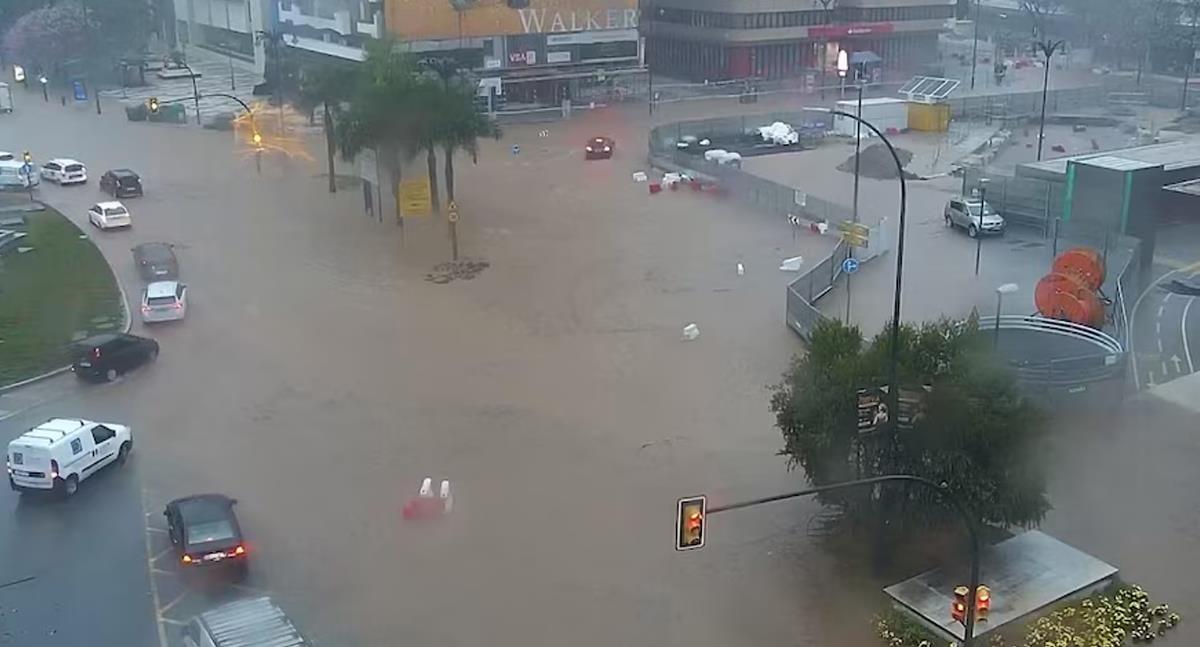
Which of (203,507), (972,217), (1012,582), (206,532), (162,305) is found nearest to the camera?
(1012,582)

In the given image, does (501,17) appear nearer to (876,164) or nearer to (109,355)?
(876,164)

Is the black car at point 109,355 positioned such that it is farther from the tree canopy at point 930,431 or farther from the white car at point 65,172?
the white car at point 65,172

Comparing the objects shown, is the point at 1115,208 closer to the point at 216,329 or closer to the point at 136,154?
the point at 216,329

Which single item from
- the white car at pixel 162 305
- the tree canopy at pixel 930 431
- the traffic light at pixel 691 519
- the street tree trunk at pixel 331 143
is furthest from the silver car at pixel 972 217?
the traffic light at pixel 691 519

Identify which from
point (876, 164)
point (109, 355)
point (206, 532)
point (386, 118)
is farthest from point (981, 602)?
point (876, 164)

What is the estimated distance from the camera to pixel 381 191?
34.8m

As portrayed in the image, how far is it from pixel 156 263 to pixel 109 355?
6.77m

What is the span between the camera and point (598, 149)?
43.7 meters

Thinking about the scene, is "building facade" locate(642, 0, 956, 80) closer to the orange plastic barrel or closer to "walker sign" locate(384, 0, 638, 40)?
"walker sign" locate(384, 0, 638, 40)

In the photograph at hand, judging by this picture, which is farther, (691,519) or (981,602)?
(981,602)

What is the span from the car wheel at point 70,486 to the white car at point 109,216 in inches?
688

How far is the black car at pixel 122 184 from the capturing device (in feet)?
120

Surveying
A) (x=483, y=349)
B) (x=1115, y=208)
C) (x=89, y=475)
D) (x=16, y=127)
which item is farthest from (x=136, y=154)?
(x=1115, y=208)

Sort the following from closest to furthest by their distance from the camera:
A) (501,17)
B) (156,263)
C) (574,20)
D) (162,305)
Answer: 1. (162,305)
2. (156,263)
3. (501,17)
4. (574,20)
